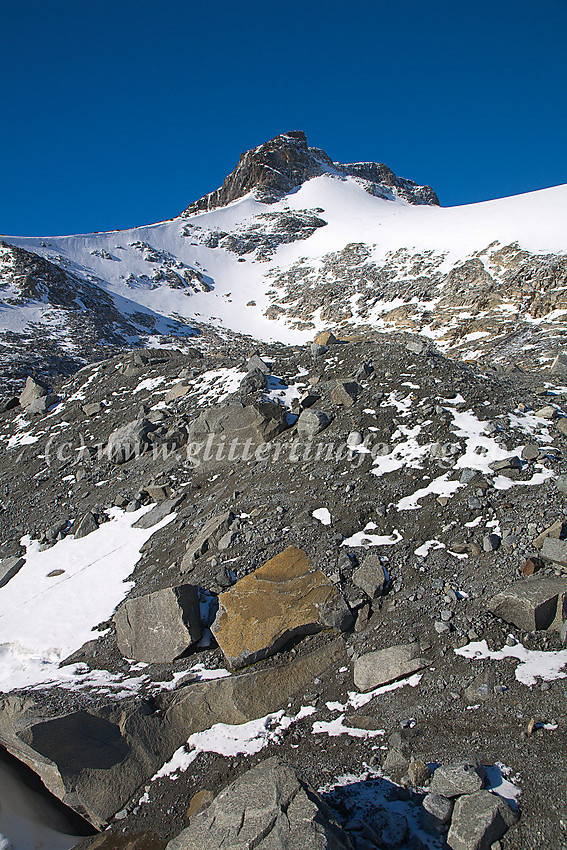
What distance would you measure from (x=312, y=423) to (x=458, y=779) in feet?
27.3

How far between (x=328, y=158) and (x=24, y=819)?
471 ft

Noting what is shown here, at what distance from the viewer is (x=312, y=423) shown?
1184 centimetres

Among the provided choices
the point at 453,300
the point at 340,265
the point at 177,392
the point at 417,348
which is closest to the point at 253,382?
the point at 177,392

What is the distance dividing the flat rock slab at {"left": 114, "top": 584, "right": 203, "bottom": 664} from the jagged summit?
111 meters

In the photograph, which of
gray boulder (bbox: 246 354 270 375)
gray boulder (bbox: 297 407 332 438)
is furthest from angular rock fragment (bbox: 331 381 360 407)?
gray boulder (bbox: 246 354 270 375)

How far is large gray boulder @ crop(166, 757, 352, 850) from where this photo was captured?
3602 mm

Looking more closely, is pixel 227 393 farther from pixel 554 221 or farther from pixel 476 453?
pixel 554 221

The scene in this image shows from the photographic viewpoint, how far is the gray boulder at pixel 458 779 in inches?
168

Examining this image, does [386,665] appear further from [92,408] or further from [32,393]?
[32,393]

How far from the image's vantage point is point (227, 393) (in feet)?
47.4

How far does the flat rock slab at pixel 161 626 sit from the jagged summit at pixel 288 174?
11086 cm

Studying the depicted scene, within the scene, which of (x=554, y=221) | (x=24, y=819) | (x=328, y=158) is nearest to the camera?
(x=24, y=819)

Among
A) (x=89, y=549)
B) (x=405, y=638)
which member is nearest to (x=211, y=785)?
(x=405, y=638)

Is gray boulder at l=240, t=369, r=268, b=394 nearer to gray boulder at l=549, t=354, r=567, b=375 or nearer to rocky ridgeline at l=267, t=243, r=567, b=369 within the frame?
gray boulder at l=549, t=354, r=567, b=375
